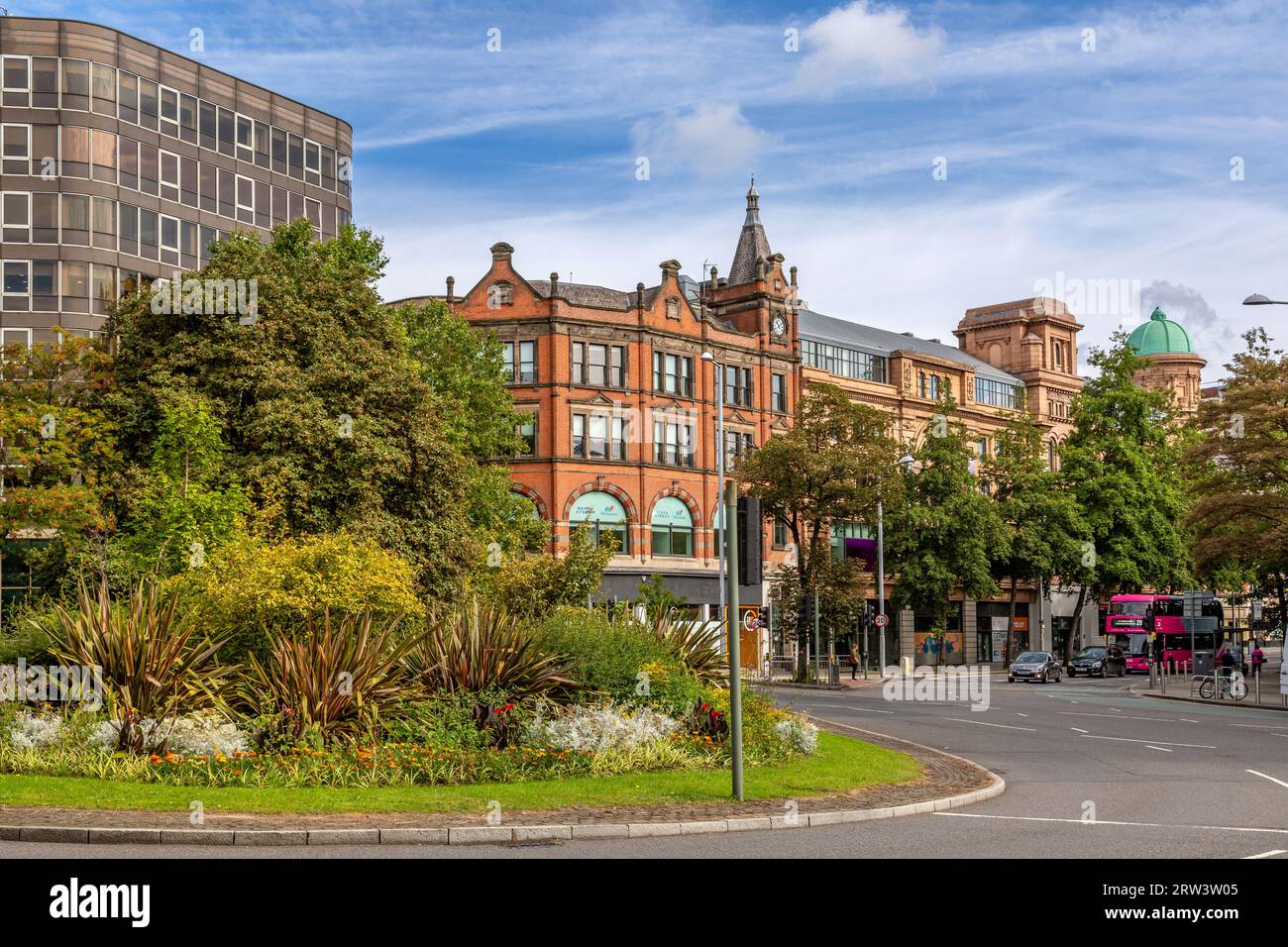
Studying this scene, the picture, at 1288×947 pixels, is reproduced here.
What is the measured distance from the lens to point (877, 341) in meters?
79.8

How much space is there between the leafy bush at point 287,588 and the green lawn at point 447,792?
12.1ft

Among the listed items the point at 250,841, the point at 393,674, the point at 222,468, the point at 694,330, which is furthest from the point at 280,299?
the point at 694,330

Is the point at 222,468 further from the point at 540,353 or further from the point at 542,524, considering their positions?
the point at 540,353

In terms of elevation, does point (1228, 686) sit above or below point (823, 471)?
below

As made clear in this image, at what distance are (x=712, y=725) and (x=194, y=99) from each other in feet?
146

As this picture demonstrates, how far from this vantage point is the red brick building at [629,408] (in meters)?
59.0

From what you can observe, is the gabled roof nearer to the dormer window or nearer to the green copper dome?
the dormer window

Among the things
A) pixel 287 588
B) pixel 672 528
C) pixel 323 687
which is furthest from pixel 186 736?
pixel 672 528

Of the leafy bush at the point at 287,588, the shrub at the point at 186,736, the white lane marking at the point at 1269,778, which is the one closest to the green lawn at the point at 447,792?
the shrub at the point at 186,736

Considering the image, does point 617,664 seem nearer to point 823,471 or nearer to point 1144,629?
point 823,471

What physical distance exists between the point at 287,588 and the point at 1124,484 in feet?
185

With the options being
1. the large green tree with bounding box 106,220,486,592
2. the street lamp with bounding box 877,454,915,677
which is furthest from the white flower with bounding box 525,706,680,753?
the street lamp with bounding box 877,454,915,677

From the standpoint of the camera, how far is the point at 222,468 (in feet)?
98.4

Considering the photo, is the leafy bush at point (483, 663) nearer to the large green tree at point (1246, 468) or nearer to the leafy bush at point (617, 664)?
the leafy bush at point (617, 664)
